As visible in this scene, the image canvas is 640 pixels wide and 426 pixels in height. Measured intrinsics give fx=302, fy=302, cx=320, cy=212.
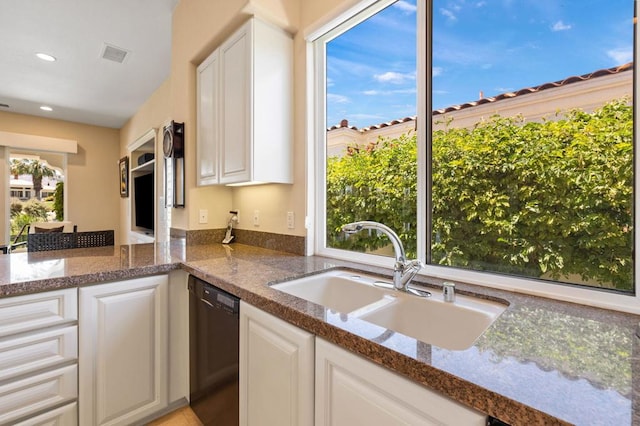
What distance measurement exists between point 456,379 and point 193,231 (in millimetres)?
2108

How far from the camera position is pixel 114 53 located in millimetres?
2936

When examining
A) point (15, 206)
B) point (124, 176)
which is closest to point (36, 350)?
point (124, 176)

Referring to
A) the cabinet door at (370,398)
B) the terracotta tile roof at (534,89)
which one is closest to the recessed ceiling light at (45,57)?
the terracotta tile roof at (534,89)

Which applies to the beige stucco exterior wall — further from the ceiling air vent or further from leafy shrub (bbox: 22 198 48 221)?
the ceiling air vent

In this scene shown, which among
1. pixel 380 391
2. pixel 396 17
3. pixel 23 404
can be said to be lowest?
pixel 23 404

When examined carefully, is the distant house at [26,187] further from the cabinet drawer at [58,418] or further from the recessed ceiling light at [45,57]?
the cabinet drawer at [58,418]

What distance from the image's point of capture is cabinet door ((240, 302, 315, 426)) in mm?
879

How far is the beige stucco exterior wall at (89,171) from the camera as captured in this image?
193 inches

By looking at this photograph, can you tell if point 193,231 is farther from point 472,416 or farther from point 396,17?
point 472,416

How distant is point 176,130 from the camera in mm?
2381

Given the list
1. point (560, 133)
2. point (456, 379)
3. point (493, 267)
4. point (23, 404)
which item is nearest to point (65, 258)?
point (23, 404)

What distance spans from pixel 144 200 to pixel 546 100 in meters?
4.59

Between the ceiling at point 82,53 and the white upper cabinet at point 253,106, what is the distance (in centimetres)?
107

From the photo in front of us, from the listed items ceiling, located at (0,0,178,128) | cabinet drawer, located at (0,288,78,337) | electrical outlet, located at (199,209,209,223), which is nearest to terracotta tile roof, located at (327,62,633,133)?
electrical outlet, located at (199,209,209,223)
